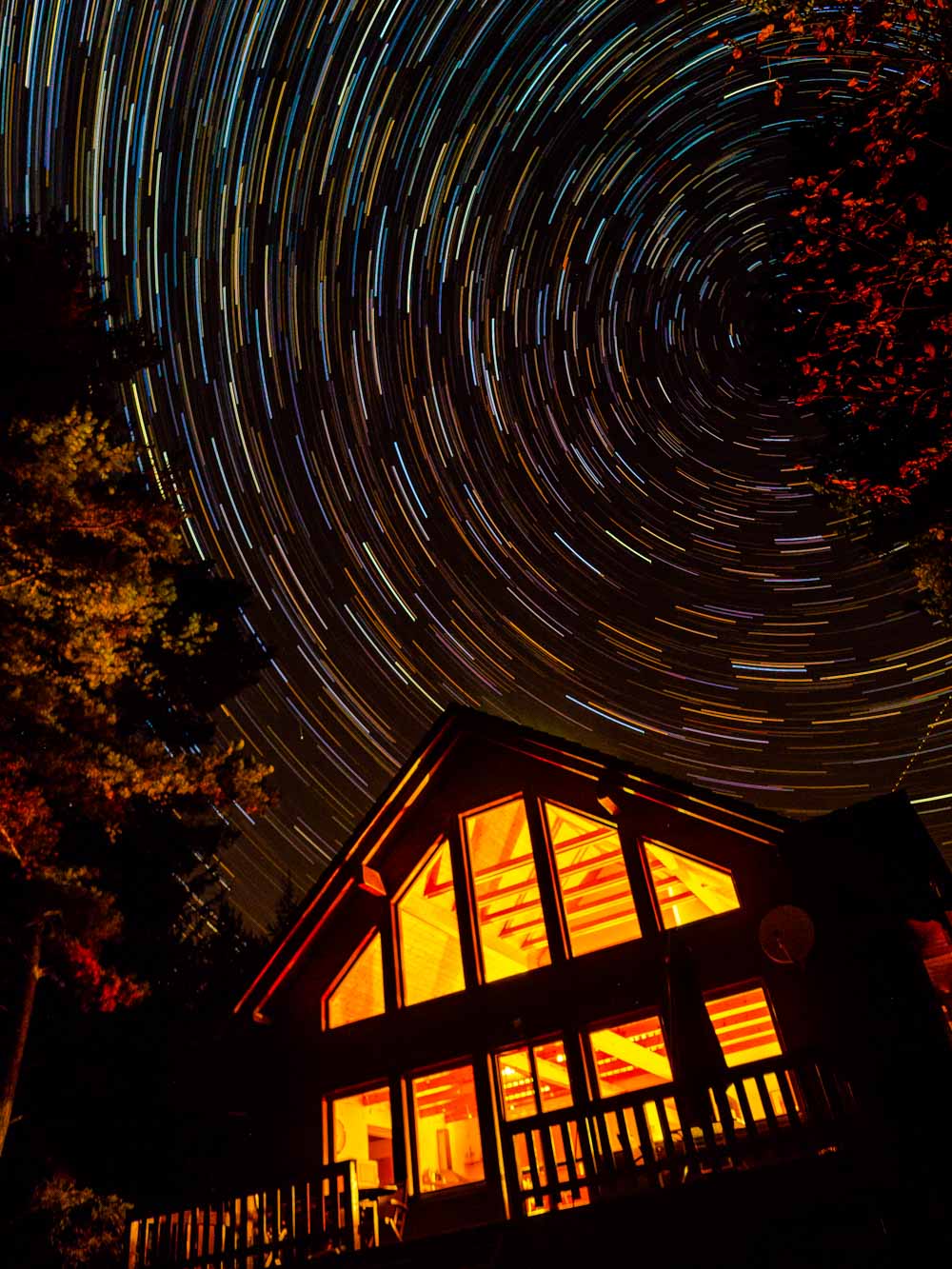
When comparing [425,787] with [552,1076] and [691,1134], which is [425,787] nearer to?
[552,1076]

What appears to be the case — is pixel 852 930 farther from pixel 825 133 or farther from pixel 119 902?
pixel 119 902

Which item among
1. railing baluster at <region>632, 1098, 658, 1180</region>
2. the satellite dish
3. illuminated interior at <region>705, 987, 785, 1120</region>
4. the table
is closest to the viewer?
railing baluster at <region>632, 1098, 658, 1180</region>

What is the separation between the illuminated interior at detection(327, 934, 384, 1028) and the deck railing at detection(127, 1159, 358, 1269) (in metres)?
3.25

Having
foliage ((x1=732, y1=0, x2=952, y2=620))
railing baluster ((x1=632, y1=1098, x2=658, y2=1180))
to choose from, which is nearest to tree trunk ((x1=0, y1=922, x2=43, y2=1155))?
railing baluster ((x1=632, y1=1098, x2=658, y2=1180))

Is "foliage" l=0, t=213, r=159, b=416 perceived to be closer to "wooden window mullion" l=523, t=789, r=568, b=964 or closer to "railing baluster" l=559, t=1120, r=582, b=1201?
"wooden window mullion" l=523, t=789, r=568, b=964

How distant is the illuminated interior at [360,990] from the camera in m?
12.0

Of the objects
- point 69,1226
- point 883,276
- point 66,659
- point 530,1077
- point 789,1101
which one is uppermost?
point 883,276

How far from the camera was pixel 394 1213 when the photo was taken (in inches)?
388

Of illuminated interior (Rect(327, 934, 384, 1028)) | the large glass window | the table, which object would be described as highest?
illuminated interior (Rect(327, 934, 384, 1028))

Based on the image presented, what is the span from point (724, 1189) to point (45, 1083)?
39.2 ft

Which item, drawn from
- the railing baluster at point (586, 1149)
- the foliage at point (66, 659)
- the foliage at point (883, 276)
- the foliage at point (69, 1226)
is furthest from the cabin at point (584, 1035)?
the foliage at point (883, 276)

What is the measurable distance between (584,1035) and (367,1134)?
3.64 metres

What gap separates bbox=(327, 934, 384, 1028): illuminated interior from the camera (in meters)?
12.0

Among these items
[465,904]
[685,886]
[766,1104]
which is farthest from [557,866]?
[766,1104]
